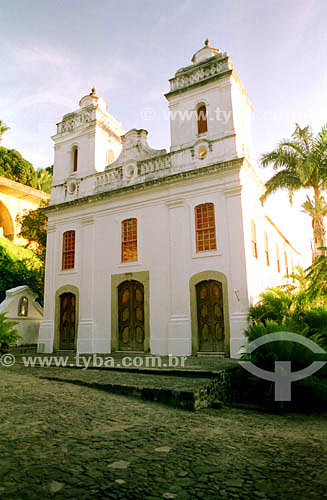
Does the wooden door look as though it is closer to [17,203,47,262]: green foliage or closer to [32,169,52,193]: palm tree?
[17,203,47,262]: green foliage

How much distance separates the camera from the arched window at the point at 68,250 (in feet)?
52.4

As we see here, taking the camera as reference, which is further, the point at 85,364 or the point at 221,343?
the point at 221,343

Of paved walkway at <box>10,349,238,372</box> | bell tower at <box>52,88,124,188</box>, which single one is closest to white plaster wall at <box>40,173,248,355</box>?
paved walkway at <box>10,349,238,372</box>

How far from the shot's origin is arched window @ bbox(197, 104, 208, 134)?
1411 cm

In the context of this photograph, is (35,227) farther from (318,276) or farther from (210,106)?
(318,276)

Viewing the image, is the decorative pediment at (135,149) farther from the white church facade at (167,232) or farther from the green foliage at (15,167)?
the green foliage at (15,167)

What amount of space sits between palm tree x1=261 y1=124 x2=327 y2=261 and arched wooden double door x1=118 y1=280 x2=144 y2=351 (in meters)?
6.54

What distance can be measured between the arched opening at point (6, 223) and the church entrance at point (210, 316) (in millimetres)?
21726

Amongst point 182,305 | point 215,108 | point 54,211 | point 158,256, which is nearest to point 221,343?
point 182,305

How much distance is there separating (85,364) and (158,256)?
4936 millimetres

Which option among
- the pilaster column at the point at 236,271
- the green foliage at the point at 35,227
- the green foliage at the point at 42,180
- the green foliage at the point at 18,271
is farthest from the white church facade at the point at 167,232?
the green foliage at the point at 42,180

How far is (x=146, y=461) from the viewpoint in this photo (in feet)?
12.4

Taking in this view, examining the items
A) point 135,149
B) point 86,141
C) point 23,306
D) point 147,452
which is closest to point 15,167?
point 86,141

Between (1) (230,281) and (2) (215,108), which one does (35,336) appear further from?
(2) (215,108)
